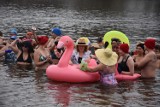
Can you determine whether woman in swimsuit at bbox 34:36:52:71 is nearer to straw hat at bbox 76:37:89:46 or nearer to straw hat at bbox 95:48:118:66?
straw hat at bbox 76:37:89:46

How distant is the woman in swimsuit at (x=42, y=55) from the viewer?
12.6 metres

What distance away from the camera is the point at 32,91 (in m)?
10.6

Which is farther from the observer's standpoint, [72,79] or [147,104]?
[72,79]

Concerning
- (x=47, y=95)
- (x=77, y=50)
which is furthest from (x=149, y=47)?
(x=47, y=95)

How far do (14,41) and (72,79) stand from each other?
4.38 metres

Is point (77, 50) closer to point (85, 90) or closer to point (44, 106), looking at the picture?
point (85, 90)

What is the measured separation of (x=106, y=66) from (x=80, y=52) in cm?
124

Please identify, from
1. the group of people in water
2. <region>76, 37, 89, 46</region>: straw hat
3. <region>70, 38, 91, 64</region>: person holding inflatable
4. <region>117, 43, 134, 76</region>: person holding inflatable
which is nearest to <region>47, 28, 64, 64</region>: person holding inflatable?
the group of people in water

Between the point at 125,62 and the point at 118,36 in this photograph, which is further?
the point at 118,36

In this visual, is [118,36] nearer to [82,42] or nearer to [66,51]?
[82,42]

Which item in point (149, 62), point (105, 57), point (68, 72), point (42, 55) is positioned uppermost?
point (105, 57)

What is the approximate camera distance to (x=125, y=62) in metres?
11.8

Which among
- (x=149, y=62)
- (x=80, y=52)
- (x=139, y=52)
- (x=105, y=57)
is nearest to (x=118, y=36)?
(x=139, y=52)

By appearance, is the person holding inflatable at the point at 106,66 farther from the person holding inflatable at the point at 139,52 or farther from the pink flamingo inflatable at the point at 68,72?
the person holding inflatable at the point at 139,52
